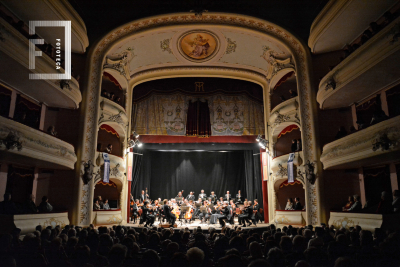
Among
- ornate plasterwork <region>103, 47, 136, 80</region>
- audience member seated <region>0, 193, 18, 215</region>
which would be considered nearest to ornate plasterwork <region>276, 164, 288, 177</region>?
ornate plasterwork <region>103, 47, 136, 80</region>

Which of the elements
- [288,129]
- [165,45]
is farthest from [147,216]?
Answer: [165,45]

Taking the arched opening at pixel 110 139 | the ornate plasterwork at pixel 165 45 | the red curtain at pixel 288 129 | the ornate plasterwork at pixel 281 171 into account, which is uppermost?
the ornate plasterwork at pixel 165 45

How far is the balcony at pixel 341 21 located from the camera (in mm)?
10086

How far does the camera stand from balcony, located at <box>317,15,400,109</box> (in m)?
8.04

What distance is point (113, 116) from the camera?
14289 mm

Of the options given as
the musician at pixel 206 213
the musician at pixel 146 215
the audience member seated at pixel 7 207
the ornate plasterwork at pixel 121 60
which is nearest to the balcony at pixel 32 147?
the audience member seated at pixel 7 207

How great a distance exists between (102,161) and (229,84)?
350 inches

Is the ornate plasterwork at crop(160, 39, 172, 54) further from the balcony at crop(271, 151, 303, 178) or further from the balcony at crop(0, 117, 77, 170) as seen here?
the balcony at crop(271, 151, 303, 178)

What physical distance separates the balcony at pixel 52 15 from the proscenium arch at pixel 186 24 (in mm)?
1056

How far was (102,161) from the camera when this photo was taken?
13.2m

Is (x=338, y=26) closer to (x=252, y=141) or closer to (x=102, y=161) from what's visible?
(x=252, y=141)

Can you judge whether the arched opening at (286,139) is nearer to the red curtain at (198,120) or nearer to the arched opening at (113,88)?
the red curtain at (198,120)

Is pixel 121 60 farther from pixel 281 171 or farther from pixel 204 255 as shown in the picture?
pixel 204 255

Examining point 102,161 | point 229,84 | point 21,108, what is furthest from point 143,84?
point 21,108
